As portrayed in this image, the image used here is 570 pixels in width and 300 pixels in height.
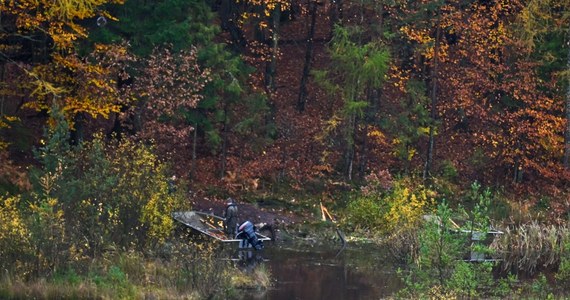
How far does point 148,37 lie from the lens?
1421 inches

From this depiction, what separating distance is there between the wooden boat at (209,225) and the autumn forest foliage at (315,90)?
356 cm

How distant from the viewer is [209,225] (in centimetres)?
3231

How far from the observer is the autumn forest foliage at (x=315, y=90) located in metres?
35.4

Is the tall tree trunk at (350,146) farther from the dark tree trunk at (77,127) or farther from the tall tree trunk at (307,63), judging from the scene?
the dark tree trunk at (77,127)

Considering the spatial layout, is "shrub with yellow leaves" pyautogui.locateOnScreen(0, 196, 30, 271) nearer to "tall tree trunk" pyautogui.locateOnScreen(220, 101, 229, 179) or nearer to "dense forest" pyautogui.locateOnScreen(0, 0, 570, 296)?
"dense forest" pyautogui.locateOnScreen(0, 0, 570, 296)

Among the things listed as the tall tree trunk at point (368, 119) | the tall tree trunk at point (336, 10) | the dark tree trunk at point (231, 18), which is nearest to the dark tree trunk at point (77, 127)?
the dark tree trunk at point (231, 18)

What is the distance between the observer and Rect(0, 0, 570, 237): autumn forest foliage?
116 feet

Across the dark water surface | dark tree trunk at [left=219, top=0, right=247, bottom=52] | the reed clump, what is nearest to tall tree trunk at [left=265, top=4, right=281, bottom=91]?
dark tree trunk at [left=219, top=0, right=247, bottom=52]

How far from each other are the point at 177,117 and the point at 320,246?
7.48 metres

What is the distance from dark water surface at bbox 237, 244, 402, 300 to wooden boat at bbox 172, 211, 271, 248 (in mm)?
774

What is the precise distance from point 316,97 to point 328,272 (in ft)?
61.2

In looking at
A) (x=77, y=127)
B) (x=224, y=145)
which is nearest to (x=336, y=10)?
(x=224, y=145)

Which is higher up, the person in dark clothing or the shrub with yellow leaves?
the shrub with yellow leaves

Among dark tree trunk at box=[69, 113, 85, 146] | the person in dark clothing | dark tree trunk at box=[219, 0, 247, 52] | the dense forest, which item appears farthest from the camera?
dark tree trunk at box=[219, 0, 247, 52]
